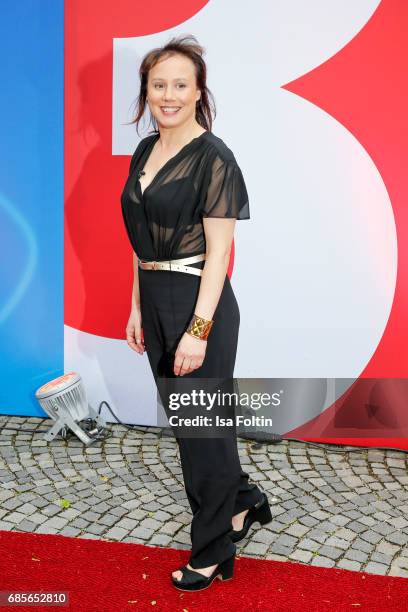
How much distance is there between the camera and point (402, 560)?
2855mm

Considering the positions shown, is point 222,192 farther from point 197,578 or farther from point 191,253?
point 197,578

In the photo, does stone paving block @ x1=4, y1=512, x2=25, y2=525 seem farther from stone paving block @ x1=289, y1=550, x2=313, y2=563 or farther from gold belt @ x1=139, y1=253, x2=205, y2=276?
gold belt @ x1=139, y1=253, x2=205, y2=276

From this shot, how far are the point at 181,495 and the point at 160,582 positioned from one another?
0.67 metres

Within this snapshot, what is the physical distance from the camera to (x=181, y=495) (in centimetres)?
335

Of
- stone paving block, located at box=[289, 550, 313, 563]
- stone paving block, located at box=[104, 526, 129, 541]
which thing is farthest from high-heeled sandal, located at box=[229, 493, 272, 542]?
stone paving block, located at box=[104, 526, 129, 541]

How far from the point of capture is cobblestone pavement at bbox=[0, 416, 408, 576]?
2.97 metres

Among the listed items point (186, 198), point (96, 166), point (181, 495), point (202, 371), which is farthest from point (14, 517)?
point (96, 166)

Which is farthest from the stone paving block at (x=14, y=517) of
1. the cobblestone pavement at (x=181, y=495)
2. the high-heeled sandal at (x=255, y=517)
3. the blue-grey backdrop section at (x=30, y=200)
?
the blue-grey backdrop section at (x=30, y=200)

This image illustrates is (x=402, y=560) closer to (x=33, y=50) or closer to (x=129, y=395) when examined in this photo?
(x=129, y=395)

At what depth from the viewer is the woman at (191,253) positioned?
233 centimetres

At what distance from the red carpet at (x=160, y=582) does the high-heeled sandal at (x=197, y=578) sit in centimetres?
3

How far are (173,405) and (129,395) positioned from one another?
4.93 feet

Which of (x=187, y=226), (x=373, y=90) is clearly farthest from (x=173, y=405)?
(x=373, y=90)

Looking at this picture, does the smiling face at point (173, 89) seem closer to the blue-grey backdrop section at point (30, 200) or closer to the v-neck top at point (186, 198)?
the v-neck top at point (186, 198)
